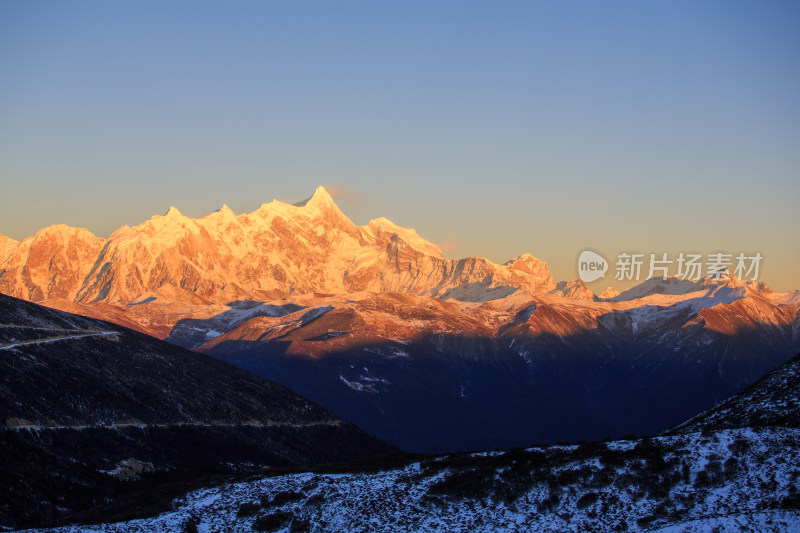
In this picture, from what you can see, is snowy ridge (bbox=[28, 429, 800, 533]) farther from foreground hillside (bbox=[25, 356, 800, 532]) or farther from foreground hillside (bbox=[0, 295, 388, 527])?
foreground hillside (bbox=[0, 295, 388, 527])

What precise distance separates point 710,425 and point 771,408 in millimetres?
8743

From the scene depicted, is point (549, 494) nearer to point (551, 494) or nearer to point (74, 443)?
point (551, 494)

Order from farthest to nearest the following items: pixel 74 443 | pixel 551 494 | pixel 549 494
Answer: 1. pixel 74 443
2. pixel 549 494
3. pixel 551 494

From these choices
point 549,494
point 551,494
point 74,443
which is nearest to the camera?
point 551,494

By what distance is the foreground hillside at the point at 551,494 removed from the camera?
83000mm

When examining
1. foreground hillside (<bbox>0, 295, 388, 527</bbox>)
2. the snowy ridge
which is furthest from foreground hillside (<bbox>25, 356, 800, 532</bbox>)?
foreground hillside (<bbox>0, 295, 388, 527</bbox>)

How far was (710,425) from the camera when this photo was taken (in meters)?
120

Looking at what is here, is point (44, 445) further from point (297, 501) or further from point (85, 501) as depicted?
point (297, 501)

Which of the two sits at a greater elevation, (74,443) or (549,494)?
(549,494)

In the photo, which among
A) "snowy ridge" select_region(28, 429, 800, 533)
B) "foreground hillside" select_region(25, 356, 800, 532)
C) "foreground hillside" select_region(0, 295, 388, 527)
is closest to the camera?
"foreground hillside" select_region(25, 356, 800, 532)

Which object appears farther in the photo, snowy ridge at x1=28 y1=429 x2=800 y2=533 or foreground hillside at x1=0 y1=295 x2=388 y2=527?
foreground hillside at x1=0 y1=295 x2=388 y2=527

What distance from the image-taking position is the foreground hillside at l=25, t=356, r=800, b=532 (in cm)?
8300

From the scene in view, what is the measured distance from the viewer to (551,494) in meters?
89.6

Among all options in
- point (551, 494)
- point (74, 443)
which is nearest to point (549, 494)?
point (551, 494)
